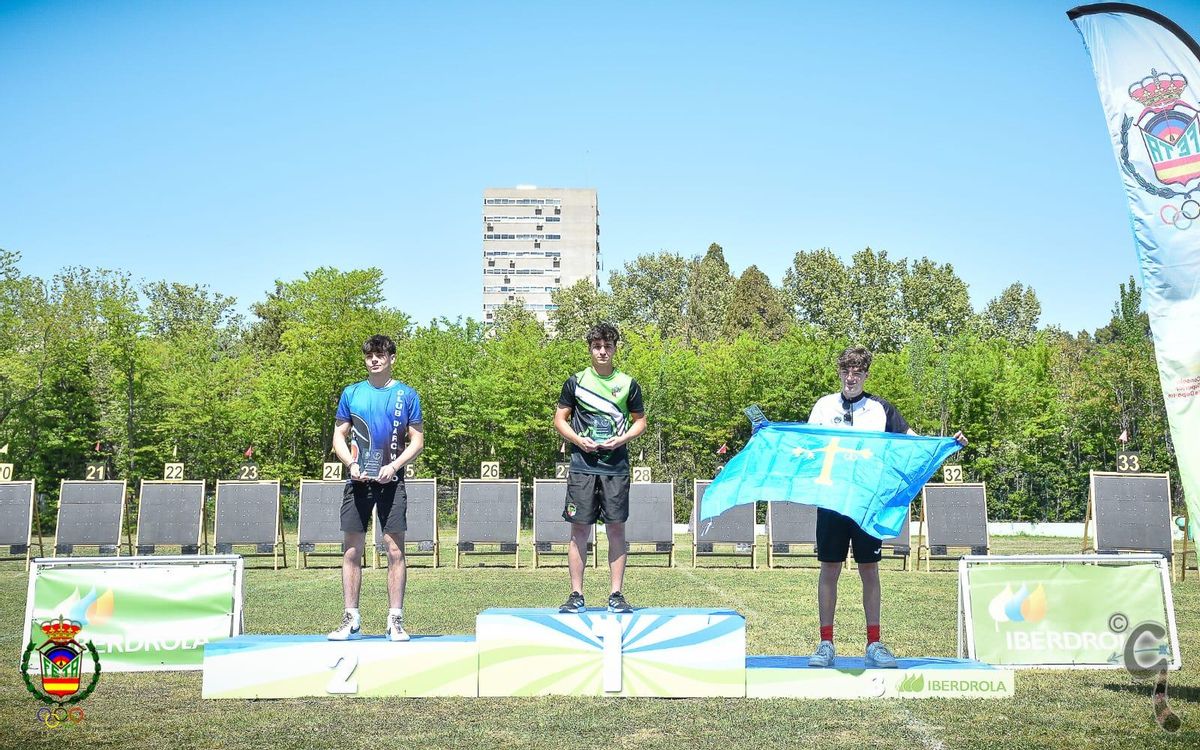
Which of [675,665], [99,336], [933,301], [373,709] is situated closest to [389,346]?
[373,709]

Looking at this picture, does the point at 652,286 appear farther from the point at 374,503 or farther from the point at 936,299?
the point at 374,503

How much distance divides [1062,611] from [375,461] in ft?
19.3

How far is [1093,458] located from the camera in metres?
44.0

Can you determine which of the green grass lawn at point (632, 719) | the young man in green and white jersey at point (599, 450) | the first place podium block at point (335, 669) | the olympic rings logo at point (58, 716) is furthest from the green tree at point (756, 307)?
the olympic rings logo at point (58, 716)

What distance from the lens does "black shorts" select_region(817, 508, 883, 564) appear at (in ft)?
26.2

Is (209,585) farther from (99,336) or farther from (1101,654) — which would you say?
(99,336)

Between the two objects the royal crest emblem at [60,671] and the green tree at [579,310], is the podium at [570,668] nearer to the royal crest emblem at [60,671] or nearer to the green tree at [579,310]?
the royal crest emblem at [60,671]

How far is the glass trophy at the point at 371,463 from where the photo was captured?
8.27 metres

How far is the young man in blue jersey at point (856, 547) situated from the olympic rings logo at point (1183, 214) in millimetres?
2129

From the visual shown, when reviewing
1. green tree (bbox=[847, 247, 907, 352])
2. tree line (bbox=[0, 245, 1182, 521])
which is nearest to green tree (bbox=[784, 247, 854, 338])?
green tree (bbox=[847, 247, 907, 352])

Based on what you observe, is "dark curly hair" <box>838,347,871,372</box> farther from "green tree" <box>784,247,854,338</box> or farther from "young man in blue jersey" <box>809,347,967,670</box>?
"green tree" <box>784,247,854,338</box>

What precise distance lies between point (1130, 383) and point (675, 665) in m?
41.0

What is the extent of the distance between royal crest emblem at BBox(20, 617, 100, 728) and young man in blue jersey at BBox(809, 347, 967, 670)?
5228 mm

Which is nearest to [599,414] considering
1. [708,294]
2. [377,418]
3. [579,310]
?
[377,418]
